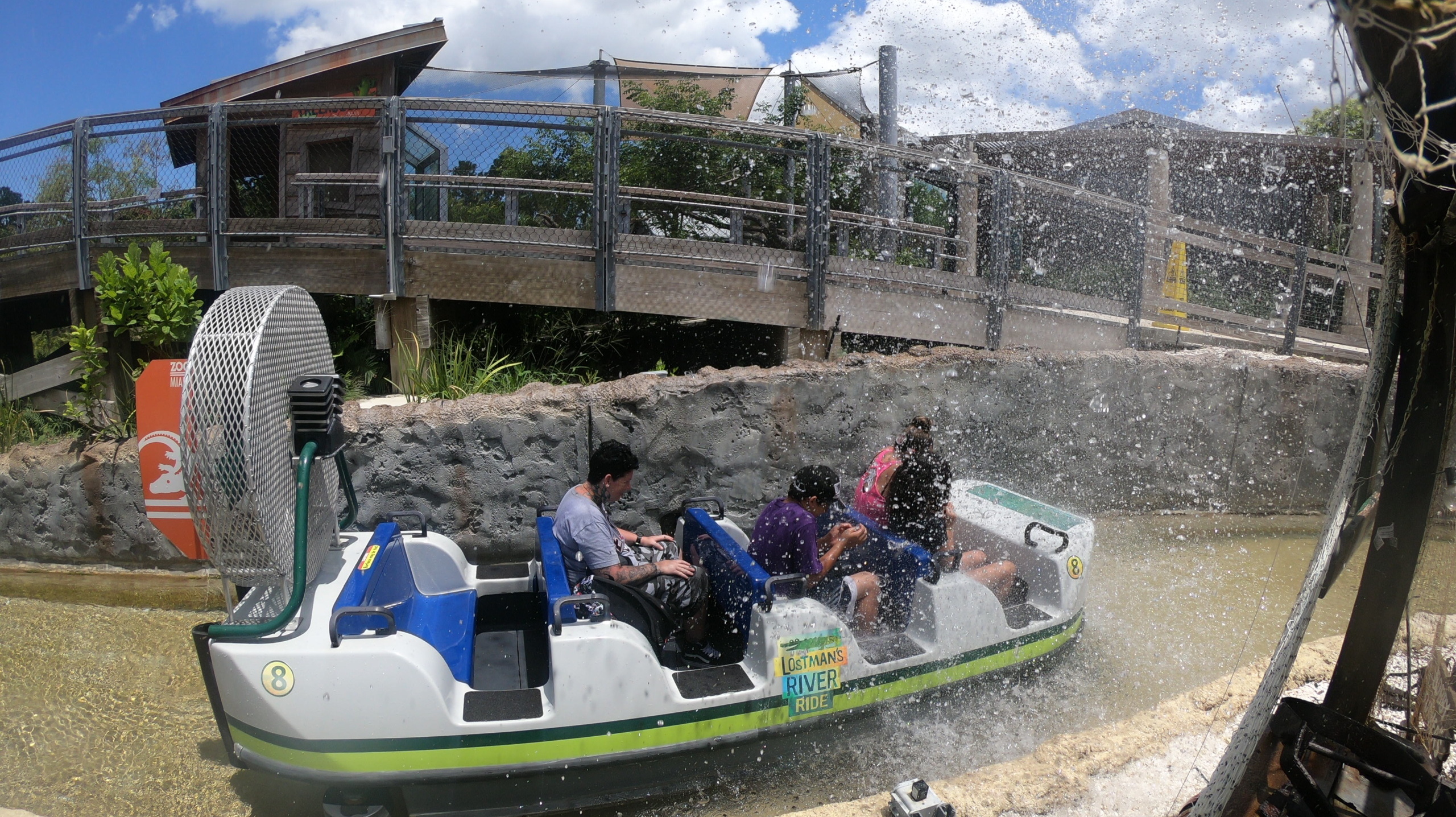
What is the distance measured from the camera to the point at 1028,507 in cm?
512

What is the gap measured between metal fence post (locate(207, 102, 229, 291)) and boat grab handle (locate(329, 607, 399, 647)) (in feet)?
16.5

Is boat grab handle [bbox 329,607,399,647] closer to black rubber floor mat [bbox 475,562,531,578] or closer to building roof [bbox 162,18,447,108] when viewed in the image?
black rubber floor mat [bbox 475,562,531,578]

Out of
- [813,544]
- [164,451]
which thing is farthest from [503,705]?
[164,451]

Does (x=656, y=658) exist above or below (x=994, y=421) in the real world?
below

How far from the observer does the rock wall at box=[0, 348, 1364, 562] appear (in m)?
5.67

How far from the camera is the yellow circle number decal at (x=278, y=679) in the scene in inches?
119

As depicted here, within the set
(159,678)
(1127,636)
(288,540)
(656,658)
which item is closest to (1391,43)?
(656,658)

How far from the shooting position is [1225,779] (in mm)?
1845

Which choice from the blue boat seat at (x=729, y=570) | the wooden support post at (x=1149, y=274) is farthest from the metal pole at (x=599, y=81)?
the blue boat seat at (x=729, y=570)

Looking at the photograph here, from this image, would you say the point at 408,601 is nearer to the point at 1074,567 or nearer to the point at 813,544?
the point at 813,544

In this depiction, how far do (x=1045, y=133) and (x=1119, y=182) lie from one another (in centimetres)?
150

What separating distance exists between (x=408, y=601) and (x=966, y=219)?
21.9 ft

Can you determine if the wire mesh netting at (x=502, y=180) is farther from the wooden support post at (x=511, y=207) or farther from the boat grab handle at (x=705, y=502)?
the boat grab handle at (x=705, y=502)

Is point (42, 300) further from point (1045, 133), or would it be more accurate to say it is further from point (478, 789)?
point (1045, 133)
